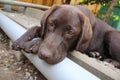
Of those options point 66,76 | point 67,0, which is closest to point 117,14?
point 67,0

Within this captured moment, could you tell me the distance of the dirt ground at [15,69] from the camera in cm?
324

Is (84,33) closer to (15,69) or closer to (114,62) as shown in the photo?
(114,62)

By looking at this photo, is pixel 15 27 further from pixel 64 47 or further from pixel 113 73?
pixel 113 73

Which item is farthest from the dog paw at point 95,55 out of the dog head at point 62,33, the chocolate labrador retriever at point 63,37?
the dog head at point 62,33

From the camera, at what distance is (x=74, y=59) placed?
2.92 metres

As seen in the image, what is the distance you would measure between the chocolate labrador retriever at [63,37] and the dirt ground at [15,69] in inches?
15.6

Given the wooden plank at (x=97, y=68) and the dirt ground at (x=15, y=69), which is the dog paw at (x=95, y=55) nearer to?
the wooden plank at (x=97, y=68)

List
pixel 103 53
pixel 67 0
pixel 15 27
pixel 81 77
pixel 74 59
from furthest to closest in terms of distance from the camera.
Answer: pixel 67 0 < pixel 15 27 < pixel 103 53 < pixel 74 59 < pixel 81 77

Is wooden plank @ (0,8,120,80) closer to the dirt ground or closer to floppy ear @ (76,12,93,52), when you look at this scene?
floppy ear @ (76,12,93,52)

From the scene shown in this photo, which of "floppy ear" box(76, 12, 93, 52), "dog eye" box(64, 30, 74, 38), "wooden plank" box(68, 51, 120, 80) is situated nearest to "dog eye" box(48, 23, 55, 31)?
"dog eye" box(64, 30, 74, 38)

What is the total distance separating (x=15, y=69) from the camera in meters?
3.45

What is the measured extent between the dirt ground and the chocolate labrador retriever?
0.40 meters

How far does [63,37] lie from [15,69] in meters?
1.04

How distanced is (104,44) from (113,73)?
3.25 ft
